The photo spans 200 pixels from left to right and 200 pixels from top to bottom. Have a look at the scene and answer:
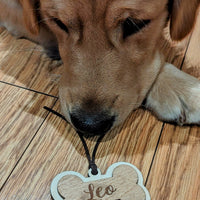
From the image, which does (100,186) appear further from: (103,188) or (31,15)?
(31,15)

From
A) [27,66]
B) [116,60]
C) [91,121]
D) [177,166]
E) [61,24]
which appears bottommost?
[177,166]

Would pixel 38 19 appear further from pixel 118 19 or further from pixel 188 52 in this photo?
pixel 188 52

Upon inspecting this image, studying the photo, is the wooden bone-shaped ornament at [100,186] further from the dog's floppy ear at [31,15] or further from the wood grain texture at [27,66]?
the dog's floppy ear at [31,15]

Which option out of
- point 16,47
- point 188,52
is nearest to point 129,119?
point 188,52

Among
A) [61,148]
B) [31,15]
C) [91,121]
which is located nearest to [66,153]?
[61,148]

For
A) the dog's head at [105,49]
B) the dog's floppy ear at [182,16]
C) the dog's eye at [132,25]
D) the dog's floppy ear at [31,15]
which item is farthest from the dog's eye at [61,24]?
the dog's floppy ear at [182,16]

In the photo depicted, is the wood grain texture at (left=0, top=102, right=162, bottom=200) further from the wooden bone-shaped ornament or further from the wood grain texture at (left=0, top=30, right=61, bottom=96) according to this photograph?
the wood grain texture at (left=0, top=30, right=61, bottom=96)
